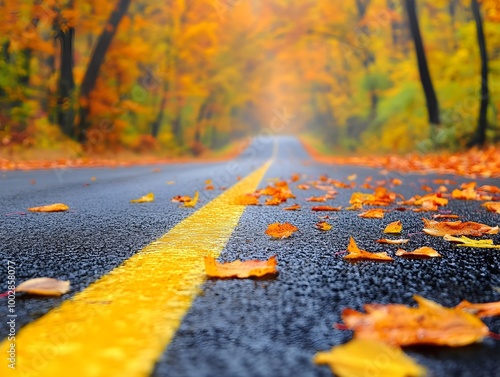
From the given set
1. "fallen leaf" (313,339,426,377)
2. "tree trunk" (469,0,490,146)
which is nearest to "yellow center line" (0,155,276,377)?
"fallen leaf" (313,339,426,377)

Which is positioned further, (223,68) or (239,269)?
(223,68)

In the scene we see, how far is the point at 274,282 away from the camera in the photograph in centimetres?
142

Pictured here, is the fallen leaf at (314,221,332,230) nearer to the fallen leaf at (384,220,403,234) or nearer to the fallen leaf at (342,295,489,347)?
the fallen leaf at (384,220,403,234)

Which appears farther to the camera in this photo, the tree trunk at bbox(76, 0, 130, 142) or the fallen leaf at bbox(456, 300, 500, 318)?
the tree trunk at bbox(76, 0, 130, 142)

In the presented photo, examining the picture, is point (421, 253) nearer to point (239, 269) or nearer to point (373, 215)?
point (239, 269)

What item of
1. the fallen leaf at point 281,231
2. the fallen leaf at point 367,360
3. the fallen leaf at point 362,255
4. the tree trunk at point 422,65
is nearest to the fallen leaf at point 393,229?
the fallen leaf at point 281,231

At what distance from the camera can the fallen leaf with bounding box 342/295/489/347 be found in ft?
3.13

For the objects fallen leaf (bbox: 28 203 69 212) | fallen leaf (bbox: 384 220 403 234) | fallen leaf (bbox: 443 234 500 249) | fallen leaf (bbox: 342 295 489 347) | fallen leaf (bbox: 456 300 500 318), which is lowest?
fallen leaf (bbox: 28 203 69 212)

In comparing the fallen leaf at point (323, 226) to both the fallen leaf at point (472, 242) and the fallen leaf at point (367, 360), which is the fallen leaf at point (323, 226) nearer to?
the fallen leaf at point (472, 242)

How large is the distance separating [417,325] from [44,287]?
0.95 m

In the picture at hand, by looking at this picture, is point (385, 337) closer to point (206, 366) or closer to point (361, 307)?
point (361, 307)

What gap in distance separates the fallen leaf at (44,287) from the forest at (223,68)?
12072 mm

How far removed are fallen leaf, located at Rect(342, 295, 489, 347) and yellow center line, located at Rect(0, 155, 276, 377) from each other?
39cm

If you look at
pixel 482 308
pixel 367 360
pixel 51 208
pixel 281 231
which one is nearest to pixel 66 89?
pixel 51 208
